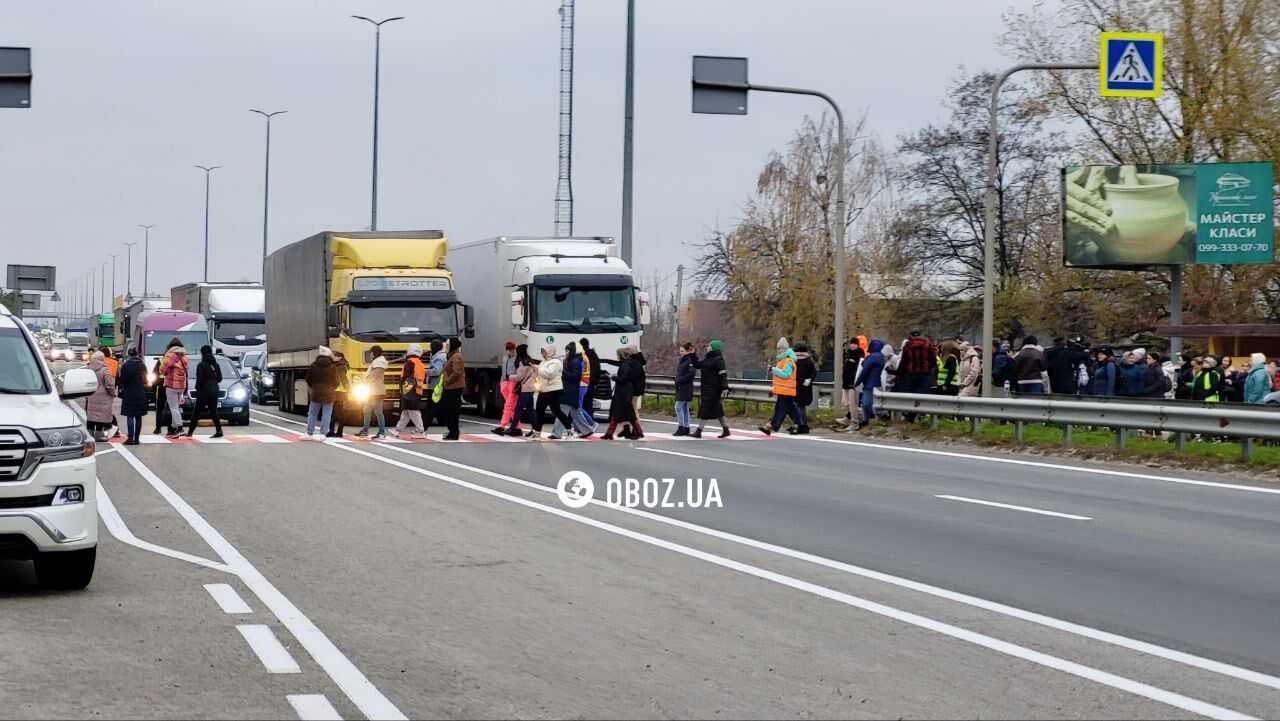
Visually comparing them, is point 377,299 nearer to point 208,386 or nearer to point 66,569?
point 208,386

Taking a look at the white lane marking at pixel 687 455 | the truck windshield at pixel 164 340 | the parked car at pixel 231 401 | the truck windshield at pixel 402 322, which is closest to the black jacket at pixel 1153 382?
the white lane marking at pixel 687 455

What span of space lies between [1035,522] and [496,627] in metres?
6.72

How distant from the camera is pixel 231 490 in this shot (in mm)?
17109

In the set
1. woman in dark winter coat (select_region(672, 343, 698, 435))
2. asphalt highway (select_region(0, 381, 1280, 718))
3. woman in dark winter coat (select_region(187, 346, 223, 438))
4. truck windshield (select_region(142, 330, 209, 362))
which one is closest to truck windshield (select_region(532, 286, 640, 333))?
woman in dark winter coat (select_region(672, 343, 698, 435))

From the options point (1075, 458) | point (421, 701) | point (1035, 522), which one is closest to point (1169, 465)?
point (1075, 458)

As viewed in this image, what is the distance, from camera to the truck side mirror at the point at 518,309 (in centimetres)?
3175

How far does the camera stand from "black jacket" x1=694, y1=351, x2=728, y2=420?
1066 inches

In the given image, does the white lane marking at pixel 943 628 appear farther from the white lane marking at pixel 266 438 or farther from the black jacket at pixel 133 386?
the black jacket at pixel 133 386

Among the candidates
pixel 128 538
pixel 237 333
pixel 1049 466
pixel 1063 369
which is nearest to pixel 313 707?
pixel 128 538

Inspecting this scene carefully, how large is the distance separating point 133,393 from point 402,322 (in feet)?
22.8

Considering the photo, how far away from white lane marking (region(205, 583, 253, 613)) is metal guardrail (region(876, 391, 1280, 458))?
14.2 m

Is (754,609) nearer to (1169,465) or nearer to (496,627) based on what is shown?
(496,627)

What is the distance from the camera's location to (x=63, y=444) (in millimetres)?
9312

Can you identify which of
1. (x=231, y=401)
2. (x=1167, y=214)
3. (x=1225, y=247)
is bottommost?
(x=231, y=401)
